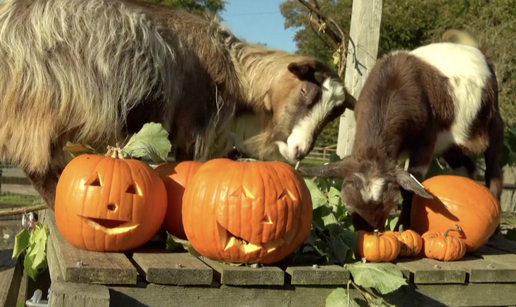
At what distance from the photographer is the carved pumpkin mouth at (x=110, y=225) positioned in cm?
335

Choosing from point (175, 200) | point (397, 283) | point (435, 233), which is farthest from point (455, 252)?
point (175, 200)

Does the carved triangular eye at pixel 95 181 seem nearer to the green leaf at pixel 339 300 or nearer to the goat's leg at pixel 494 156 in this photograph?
the green leaf at pixel 339 300

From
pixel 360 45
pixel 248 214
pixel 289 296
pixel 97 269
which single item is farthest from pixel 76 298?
pixel 360 45

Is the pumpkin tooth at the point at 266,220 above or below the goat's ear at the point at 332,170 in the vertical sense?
above

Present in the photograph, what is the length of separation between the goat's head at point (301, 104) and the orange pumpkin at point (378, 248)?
2.25 metres

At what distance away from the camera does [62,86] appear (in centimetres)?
438

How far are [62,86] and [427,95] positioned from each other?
3.03 metres

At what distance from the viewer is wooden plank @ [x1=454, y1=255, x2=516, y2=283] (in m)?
3.56

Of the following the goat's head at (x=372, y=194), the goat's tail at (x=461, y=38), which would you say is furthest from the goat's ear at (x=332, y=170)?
the goat's tail at (x=461, y=38)

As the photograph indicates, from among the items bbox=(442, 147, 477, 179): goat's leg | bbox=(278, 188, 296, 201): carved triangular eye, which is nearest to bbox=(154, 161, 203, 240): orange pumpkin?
bbox=(278, 188, 296, 201): carved triangular eye

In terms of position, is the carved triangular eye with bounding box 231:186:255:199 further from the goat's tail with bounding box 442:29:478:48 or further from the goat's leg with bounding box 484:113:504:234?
the goat's tail with bounding box 442:29:478:48

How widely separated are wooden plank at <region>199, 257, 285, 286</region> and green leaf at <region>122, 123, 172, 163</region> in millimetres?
1003

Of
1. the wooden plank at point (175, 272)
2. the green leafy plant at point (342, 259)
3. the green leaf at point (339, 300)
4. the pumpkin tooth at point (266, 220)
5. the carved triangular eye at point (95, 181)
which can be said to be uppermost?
the carved triangular eye at point (95, 181)

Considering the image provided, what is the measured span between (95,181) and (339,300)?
4.75 feet
